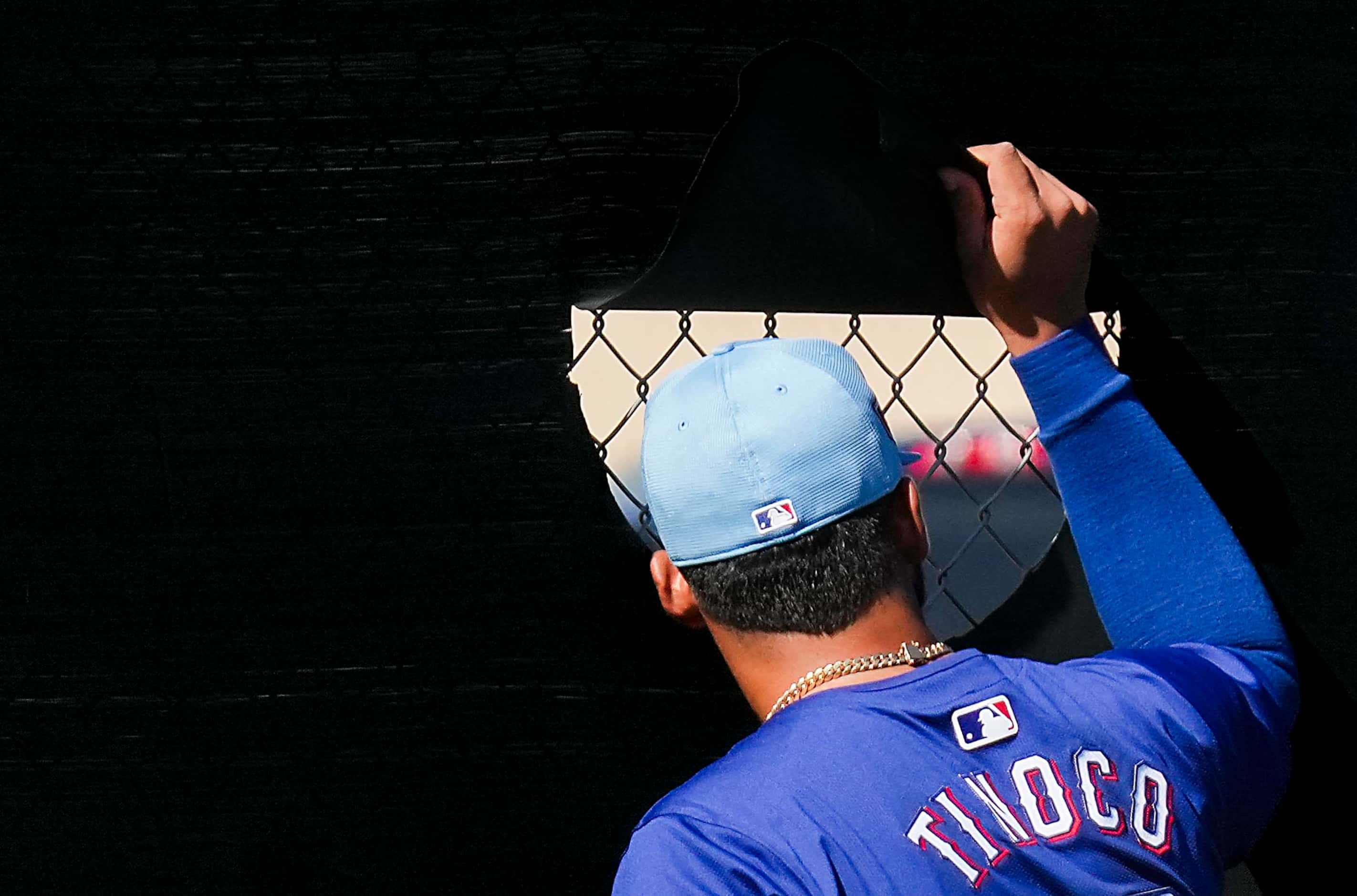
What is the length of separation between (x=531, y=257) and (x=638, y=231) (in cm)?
14

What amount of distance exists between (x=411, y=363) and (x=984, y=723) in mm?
841

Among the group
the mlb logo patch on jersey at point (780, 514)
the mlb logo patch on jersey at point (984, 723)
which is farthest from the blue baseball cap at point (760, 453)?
the mlb logo patch on jersey at point (984, 723)

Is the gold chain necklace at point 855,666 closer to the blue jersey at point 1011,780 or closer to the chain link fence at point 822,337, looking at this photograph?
the blue jersey at point 1011,780

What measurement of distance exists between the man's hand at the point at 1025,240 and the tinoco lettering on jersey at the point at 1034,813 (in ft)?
1.67

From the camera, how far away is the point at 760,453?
3.85 feet

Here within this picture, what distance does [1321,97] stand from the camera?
1.50 metres

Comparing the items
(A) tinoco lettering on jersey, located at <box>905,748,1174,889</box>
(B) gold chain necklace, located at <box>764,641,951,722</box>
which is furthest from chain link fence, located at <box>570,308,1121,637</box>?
(A) tinoco lettering on jersey, located at <box>905,748,1174,889</box>

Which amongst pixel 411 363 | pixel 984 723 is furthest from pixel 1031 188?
pixel 411 363

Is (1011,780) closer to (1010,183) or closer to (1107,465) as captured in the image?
(1107,465)

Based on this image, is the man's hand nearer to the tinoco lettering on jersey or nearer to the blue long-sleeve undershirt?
the blue long-sleeve undershirt

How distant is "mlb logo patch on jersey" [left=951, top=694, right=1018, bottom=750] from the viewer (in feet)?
3.71

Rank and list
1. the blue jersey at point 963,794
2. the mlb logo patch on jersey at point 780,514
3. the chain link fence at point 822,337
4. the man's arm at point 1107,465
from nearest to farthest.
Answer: the blue jersey at point 963,794
the mlb logo patch on jersey at point 780,514
the man's arm at point 1107,465
the chain link fence at point 822,337

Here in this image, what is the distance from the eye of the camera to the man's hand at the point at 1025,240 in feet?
4.45

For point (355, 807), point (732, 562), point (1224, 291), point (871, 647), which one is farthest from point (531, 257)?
point (1224, 291)
